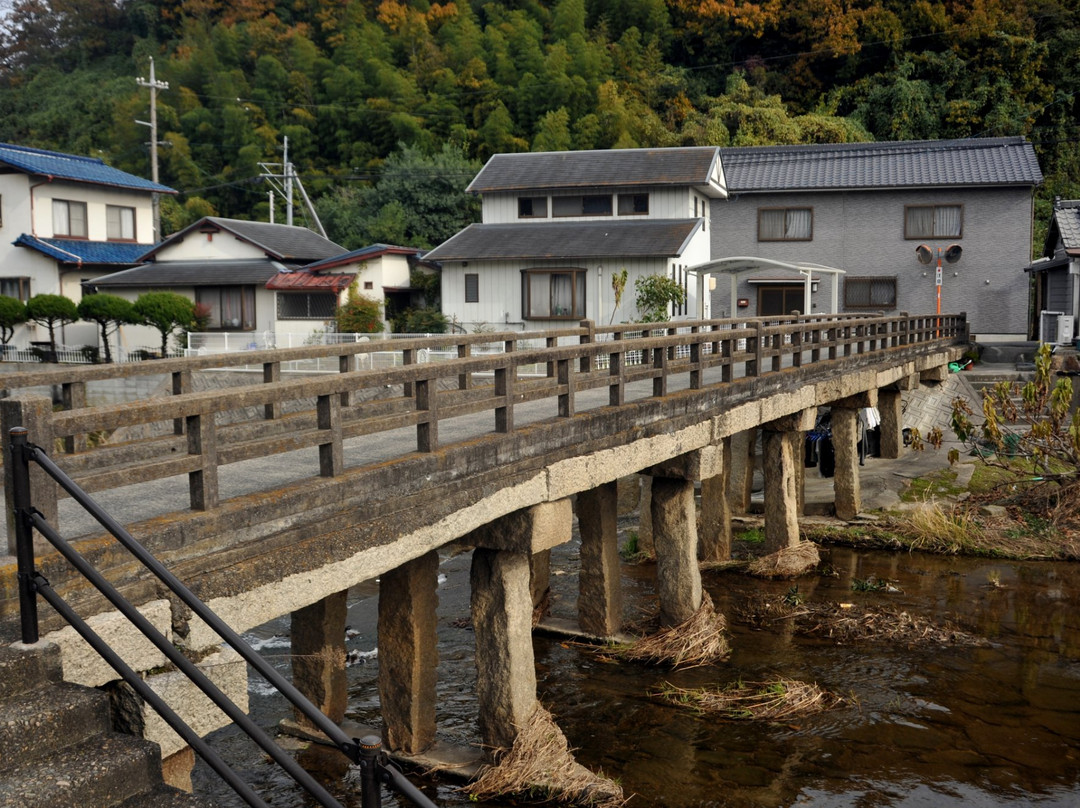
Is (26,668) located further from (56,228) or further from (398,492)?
(56,228)

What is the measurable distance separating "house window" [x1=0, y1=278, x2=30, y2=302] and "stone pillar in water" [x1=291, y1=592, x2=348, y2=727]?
32.9 m

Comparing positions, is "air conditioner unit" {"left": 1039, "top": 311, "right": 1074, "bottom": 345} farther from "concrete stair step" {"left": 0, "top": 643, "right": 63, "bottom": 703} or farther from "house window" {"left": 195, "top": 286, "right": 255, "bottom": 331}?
"concrete stair step" {"left": 0, "top": 643, "right": 63, "bottom": 703}

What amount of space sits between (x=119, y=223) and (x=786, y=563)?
33928 millimetres

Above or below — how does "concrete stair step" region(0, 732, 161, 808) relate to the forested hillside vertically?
below

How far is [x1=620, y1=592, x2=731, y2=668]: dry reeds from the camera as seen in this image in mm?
11523

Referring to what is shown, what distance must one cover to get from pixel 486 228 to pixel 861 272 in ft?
41.2

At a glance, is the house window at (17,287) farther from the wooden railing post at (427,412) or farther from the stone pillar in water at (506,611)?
the wooden railing post at (427,412)

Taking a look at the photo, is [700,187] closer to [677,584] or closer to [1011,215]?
[1011,215]

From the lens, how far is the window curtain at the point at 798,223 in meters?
35.3

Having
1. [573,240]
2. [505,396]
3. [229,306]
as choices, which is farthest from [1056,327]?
[229,306]

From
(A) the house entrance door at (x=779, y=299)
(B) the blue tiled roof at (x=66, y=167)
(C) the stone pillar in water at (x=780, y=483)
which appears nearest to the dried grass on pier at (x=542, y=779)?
(C) the stone pillar in water at (x=780, y=483)

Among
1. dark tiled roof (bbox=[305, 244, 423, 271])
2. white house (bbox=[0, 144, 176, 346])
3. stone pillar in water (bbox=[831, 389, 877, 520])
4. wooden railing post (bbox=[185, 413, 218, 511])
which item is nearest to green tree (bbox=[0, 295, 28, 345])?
white house (bbox=[0, 144, 176, 346])

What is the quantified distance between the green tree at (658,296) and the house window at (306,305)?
1054 cm

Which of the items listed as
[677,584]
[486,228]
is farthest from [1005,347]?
[677,584]
